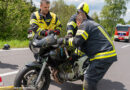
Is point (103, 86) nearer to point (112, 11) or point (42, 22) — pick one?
point (42, 22)

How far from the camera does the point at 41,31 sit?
11.8 ft

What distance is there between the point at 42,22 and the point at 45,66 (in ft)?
4.39

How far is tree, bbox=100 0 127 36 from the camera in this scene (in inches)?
1797

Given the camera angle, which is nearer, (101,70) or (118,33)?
(101,70)

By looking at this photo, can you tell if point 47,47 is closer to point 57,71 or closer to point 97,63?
point 57,71

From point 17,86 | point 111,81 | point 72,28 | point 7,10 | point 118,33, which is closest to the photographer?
point 17,86

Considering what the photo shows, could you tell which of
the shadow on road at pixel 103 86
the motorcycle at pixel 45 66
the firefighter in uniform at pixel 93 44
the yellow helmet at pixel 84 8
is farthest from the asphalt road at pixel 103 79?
the yellow helmet at pixel 84 8

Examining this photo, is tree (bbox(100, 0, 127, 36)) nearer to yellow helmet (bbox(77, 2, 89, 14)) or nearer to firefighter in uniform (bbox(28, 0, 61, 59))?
firefighter in uniform (bbox(28, 0, 61, 59))

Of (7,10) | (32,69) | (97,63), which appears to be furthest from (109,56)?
(7,10)

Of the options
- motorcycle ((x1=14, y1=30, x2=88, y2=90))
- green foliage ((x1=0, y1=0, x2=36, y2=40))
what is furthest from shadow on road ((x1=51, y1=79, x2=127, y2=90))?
green foliage ((x1=0, y1=0, x2=36, y2=40))

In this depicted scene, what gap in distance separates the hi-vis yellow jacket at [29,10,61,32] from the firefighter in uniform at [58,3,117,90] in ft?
4.61

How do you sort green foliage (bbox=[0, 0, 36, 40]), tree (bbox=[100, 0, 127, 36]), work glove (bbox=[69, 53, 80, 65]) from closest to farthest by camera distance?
work glove (bbox=[69, 53, 80, 65]), green foliage (bbox=[0, 0, 36, 40]), tree (bbox=[100, 0, 127, 36])

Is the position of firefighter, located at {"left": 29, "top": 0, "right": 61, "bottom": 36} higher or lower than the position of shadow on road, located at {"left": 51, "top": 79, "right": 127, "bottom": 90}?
higher

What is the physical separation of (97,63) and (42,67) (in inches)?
37.5
